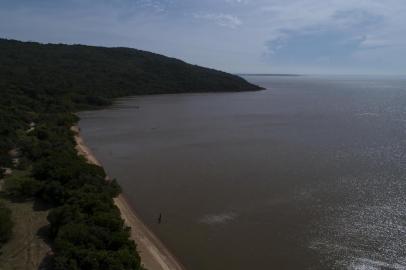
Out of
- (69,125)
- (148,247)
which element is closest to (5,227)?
(148,247)

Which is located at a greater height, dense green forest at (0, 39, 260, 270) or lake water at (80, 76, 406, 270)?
dense green forest at (0, 39, 260, 270)

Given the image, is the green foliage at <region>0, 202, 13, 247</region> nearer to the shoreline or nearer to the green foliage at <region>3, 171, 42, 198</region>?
the green foliage at <region>3, 171, 42, 198</region>

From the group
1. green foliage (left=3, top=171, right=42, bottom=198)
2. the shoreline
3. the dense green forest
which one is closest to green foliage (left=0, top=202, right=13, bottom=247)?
the dense green forest

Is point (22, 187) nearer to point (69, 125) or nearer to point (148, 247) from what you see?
point (148, 247)

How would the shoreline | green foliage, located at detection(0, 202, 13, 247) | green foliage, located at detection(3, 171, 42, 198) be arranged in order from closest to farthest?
1. green foliage, located at detection(0, 202, 13, 247)
2. the shoreline
3. green foliage, located at detection(3, 171, 42, 198)

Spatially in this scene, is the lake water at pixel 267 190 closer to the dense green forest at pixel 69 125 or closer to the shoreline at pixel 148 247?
the shoreline at pixel 148 247
